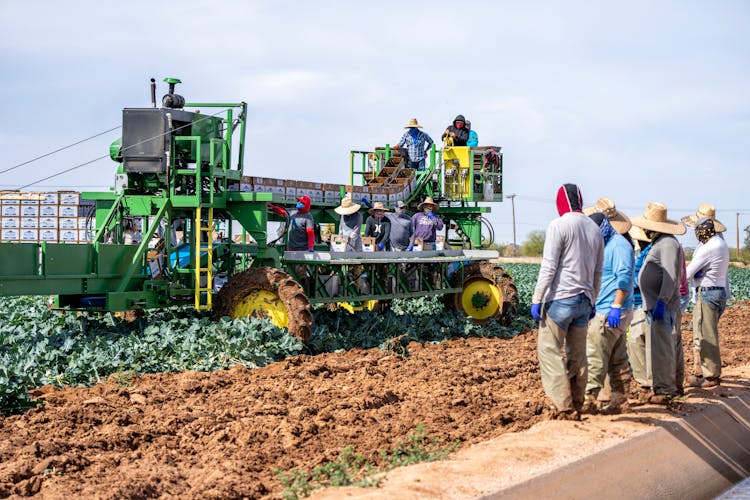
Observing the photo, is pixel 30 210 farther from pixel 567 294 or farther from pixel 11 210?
A: pixel 567 294

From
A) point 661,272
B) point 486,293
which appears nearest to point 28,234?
point 486,293

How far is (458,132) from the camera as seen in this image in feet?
67.5

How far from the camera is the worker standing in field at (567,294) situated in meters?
8.02

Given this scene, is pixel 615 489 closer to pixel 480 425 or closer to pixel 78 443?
pixel 480 425

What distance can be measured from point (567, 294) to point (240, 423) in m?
2.94

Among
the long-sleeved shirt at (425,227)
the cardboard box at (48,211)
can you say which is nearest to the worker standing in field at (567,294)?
the long-sleeved shirt at (425,227)

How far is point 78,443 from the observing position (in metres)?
7.54

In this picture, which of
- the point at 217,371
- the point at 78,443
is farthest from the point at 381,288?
the point at 78,443

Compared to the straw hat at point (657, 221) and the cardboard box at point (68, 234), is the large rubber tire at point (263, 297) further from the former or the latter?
the cardboard box at point (68, 234)

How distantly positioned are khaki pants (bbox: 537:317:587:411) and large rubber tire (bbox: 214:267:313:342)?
4928 millimetres

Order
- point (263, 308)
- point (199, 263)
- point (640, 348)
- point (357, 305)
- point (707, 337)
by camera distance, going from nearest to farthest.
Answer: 1. point (640, 348)
2. point (707, 337)
3. point (199, 263)
4. point (263, 308)
5. point (357, 305)

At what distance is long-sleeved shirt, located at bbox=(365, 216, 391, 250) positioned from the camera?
16922 mm

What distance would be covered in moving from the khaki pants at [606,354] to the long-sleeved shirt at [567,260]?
62 cm

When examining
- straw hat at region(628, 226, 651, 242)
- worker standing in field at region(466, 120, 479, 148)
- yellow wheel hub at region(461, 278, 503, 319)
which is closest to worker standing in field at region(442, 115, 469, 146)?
worker standing in field at region(466, 120, 479, 148)
